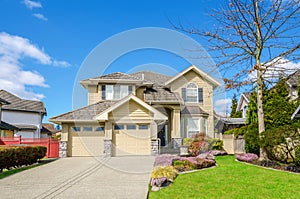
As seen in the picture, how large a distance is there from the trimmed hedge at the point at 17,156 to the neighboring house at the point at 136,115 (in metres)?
3.32

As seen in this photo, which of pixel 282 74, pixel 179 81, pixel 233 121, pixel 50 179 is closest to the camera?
pixel 50 179

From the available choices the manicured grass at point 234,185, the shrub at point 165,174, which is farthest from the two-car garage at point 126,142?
the shrub at point 165,174

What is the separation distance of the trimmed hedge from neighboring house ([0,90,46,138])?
23.3 meters

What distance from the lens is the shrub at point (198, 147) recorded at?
1684 cm

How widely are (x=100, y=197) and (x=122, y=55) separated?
1221 centimetres

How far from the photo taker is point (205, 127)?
23.0 metres

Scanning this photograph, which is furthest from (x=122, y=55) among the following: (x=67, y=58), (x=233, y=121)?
(x=233, y=121)

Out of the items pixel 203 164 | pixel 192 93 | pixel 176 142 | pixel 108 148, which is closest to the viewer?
pixel 203 164

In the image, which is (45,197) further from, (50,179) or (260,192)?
(260,192)

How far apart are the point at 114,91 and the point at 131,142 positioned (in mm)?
5705

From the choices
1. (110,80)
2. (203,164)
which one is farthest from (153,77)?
(203,164)

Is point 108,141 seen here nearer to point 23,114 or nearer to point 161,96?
point 161,96

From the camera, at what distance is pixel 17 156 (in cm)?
1294

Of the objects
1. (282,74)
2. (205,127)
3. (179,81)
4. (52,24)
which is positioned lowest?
(205,127)
